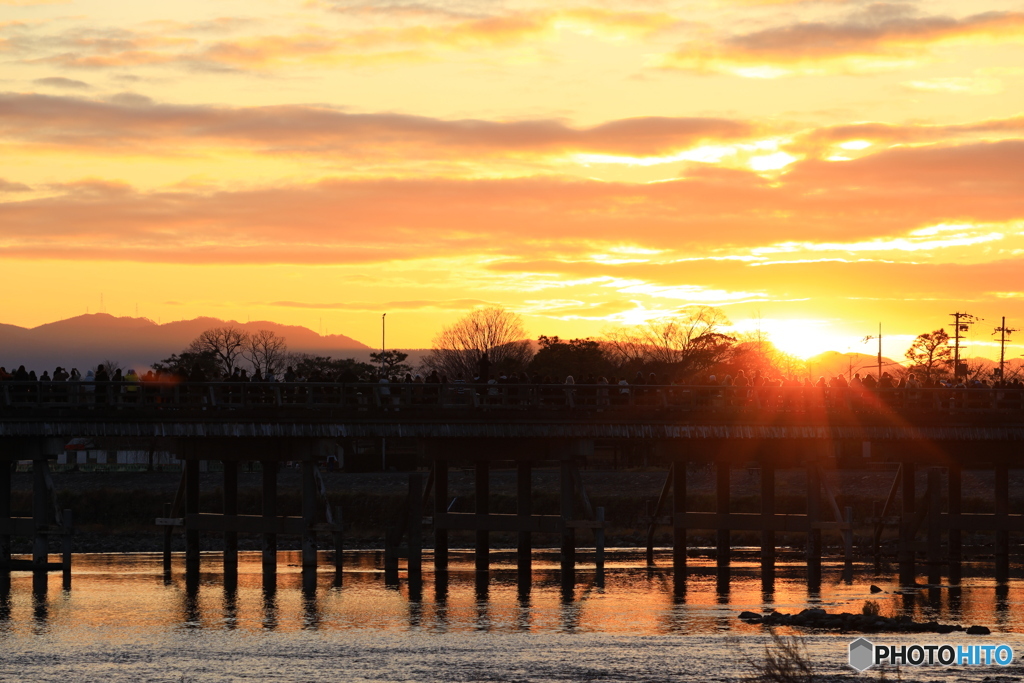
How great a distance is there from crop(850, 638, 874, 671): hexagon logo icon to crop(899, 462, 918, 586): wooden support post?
1498 centimetres

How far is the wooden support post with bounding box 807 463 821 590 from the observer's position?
Answer: 44938 mm

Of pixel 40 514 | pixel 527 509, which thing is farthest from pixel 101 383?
pixel 527 509

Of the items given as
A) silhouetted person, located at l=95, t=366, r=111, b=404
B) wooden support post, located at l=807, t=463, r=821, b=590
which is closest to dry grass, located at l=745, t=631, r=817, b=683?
wooden support post, located at l=807, t=463, r=821, b=590

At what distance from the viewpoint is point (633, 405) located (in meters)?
45.5

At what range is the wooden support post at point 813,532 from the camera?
44.9m

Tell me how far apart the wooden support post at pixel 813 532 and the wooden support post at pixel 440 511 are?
12.1 metres

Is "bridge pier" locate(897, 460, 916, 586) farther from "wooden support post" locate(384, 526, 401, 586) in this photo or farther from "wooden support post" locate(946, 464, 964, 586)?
"wooden support post" locate(384, 526, 401, 586)

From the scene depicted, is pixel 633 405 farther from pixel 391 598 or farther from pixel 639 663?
pixel 639 663

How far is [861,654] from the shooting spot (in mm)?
29703

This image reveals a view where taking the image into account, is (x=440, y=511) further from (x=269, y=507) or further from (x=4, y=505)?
(x=4, y=505)

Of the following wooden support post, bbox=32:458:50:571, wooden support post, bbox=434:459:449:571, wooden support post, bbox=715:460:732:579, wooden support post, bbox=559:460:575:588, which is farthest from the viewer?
wooden support post, bbox=715:460:732:579

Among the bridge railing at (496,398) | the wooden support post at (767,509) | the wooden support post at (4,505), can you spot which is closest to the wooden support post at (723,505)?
the wooden support post at (767,509)

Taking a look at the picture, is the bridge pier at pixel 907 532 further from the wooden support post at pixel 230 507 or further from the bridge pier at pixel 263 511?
the wooden support post at pixel 230 507

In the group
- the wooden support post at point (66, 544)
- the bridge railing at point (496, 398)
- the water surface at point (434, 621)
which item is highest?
Answer: the bridge railing at point (496, 398)
